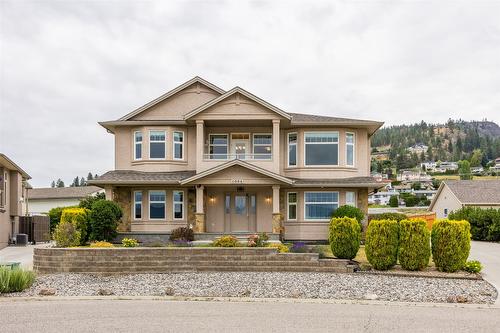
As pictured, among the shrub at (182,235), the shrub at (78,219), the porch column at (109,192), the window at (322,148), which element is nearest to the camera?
the shrub at (78,219)

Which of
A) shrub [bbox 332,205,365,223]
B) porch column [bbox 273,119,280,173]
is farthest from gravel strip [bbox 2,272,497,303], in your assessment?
porch column [bbox 273,119,280,173]

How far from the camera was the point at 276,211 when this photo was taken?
25094 mm

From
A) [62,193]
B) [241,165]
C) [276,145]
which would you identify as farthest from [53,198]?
[276,145]

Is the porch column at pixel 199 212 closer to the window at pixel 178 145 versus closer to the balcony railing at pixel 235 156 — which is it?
the balcony railing at pixel 235 156

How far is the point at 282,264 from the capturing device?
17.2 meters

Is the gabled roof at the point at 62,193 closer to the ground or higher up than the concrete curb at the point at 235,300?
higher up

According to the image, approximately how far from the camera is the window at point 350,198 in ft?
87.2

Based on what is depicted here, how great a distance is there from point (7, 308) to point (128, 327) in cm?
365

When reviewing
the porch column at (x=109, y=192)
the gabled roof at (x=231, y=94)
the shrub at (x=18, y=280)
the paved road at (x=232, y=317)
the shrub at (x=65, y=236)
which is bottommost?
the paved road at (x=232, y=317)

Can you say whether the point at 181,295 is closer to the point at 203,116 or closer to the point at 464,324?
the point at 464,324

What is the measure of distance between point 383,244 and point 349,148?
1070cm

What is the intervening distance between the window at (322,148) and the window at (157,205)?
7438mm

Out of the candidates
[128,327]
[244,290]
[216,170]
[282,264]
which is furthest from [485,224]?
[128,327]

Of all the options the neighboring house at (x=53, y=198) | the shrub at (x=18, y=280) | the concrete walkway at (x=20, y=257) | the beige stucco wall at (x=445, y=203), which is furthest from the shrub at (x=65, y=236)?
the neighboring house at (x=53, y=198)
